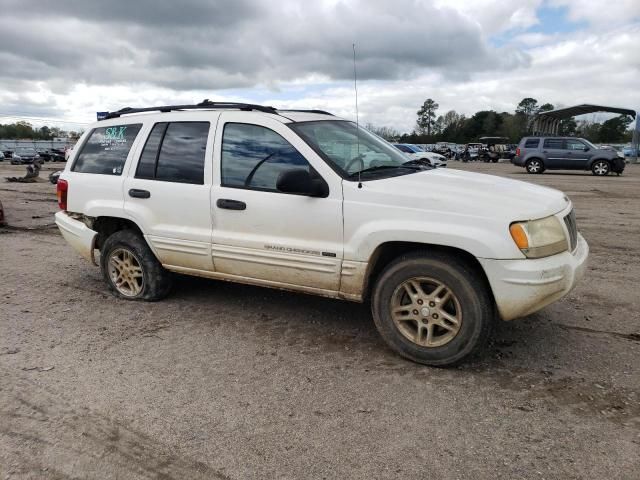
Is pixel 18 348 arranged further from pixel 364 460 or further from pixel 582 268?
pixel 582 268

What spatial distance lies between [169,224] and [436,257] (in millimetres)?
2418

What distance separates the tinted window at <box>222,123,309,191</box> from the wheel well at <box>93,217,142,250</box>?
1.38 metres

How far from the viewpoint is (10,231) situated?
9273mm

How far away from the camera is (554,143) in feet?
78.2

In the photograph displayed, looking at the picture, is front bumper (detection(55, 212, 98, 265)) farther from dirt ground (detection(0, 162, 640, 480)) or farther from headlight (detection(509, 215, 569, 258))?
headlight (detection(509, 215, 569, 258))

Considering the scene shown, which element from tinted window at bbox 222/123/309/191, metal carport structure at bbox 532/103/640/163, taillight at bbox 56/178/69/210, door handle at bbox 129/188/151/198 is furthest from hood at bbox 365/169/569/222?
metal carport structure at bbox 532/103/640/163

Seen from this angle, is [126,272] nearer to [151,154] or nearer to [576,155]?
[151,154]

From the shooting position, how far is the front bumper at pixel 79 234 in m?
5.33

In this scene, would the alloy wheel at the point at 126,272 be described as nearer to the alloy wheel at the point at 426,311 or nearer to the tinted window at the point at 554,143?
the alloy wheel at the point at 426,311

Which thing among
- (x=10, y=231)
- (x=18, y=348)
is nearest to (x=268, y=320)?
(x=18, y=348)

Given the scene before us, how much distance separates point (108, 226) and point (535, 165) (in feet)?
74.9

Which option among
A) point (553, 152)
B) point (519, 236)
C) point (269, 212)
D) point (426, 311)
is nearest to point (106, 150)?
point (269, 212)

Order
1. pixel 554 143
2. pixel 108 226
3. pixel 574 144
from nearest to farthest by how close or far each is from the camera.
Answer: pixel 108 226, pixel 574 144, pixel 554 143

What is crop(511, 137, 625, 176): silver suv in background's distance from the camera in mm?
22719
